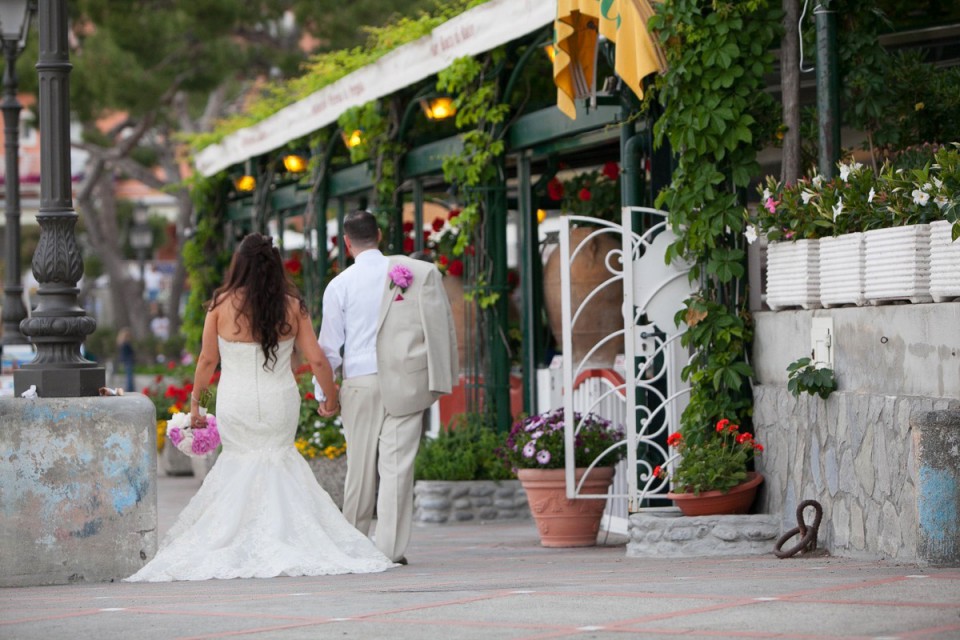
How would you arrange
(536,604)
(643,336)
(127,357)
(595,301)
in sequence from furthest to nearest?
(127,357) → (595,301) → (643,336) → (536,604)

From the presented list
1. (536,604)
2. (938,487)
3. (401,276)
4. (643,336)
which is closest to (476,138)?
(643,336)

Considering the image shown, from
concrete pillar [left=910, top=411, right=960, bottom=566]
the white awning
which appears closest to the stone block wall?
concrete pillar [left=910, top=411, right=960, bottom=566]

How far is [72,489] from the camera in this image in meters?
7.43

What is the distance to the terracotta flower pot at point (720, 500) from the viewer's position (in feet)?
26.6

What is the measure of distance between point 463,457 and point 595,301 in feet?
4.87

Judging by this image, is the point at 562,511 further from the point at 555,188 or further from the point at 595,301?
the point at 555,188

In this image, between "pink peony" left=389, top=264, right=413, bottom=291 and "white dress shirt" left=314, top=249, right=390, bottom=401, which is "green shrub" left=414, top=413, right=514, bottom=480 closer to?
"white dress shirt" left=314, top=249, right=390, bottom=401

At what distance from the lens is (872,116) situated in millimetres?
8688

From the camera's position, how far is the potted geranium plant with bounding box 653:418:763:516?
26.6ft

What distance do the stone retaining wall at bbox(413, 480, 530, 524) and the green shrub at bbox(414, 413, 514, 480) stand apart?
0.06 m

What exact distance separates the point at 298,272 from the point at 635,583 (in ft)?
40.5

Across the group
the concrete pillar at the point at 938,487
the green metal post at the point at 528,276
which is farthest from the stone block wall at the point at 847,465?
the green metal post at the point at 528,276

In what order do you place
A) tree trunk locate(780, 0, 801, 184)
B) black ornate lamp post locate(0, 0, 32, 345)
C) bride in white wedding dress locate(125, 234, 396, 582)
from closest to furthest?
bride in white wedding dress locate(125, 234, 396, 582) < tree trunk locate(780, 0, 801, 184) < black ornate lamp post locate(0, 0, 32, 345)

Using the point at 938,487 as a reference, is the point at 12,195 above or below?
above
